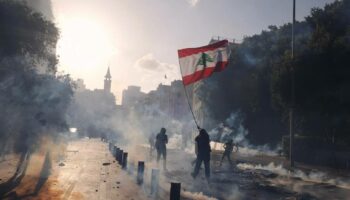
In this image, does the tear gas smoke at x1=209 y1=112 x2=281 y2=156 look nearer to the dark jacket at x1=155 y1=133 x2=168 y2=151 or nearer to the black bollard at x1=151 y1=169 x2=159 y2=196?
the dark jacket at x1=155 y1=133 x2=168 y2=151

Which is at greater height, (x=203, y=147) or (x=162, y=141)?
(x=162, y=141)

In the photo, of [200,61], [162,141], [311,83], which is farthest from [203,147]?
[311,83]

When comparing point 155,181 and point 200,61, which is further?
point 200,61

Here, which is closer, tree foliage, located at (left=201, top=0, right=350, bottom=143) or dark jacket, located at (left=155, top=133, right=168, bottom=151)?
dark jacket, located at (left=155, top=133, right=168, bottom=151)

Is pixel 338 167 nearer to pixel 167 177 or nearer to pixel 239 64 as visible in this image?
pixel 167 177

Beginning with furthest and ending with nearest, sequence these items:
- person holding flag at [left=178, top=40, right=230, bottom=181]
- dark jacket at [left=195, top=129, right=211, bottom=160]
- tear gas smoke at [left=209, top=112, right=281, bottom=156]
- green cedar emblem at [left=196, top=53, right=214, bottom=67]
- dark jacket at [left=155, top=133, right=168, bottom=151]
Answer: tear gas smoke at [left=209, top=112, right=281, bottom=156], dark jacket at [left=155, top=133, right=168, bottom=151], green cedar emblem at [left=196, top=53, right=214, bottom=67], person holding flag at [left=178, top=40, right=230, bottom=181], dark jacket at [left=195, top=129, right=211, bottom=160]

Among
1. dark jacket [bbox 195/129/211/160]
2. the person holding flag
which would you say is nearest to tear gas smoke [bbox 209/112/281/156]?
the person holding flag

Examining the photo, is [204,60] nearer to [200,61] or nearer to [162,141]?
[200,61]

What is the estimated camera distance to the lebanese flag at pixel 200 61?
1551 cm

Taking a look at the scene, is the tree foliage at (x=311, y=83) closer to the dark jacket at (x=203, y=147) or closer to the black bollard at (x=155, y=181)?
the dark jacket at (x=203, y=147)

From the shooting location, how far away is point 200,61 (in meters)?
15.7

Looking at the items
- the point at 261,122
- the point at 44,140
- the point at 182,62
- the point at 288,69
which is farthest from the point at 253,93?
the point at 182,62

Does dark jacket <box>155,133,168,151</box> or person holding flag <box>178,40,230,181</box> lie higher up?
person holding flag <box>178,40,230,181</box>

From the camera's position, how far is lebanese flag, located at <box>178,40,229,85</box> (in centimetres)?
1551
